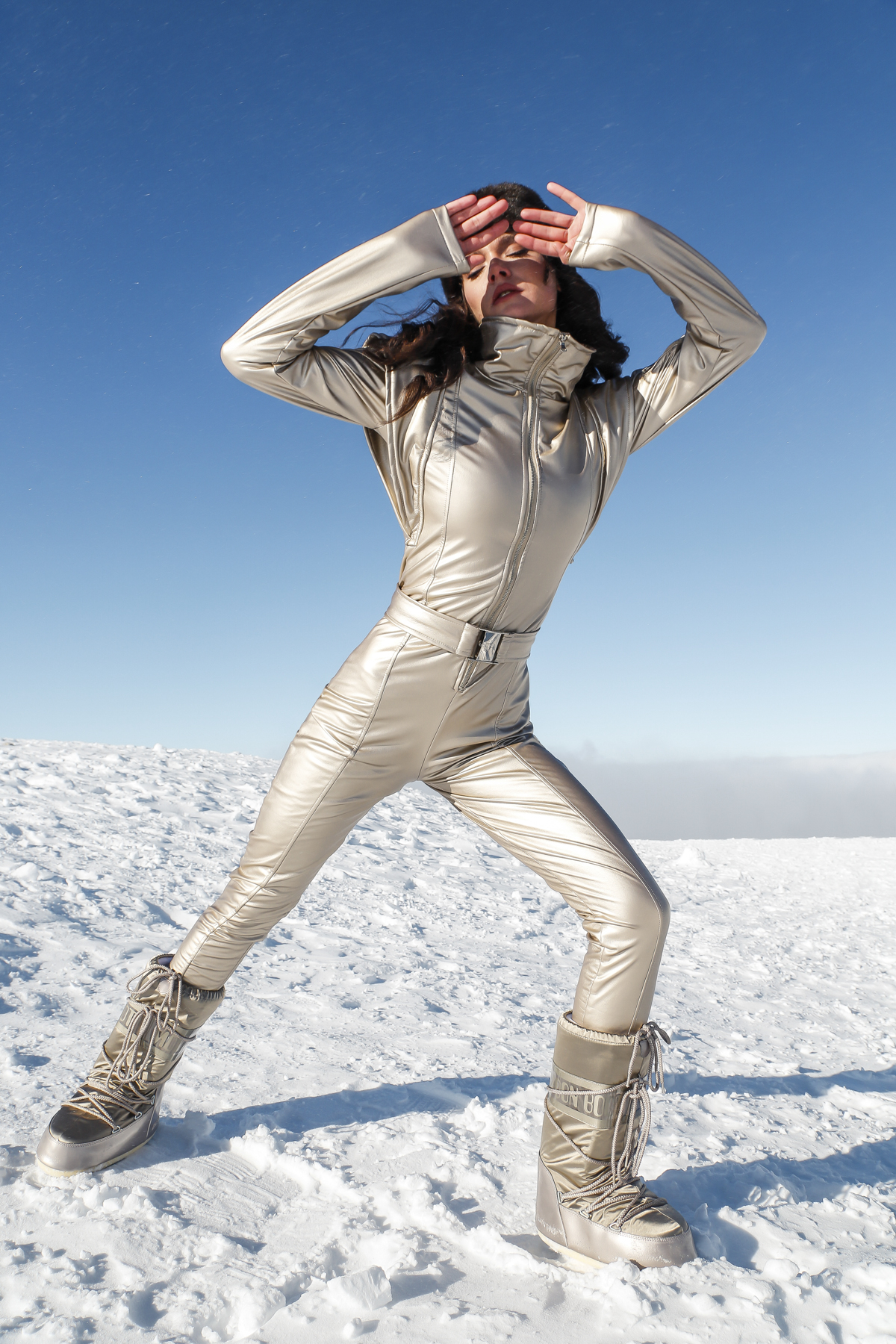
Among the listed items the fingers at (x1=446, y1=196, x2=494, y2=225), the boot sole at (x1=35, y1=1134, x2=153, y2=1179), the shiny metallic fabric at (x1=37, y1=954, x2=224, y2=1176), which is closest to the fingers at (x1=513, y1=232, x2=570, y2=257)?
the fingers at (x1=446, y1=196, x2=494, y2=225)

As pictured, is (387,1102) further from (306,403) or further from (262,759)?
(262,759)

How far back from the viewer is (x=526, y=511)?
2.15 meters

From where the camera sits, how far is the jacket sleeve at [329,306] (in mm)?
2062

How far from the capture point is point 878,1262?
1975 millimetres

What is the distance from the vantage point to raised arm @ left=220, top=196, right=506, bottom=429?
206 cm

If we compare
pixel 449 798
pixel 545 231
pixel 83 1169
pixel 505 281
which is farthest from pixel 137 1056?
pixel 545 231

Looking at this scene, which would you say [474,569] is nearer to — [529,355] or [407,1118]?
[529,355]

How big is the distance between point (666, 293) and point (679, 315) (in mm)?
88

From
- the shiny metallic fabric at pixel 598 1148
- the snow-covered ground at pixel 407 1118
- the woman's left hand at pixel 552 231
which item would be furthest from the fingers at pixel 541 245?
the snow-covered ground at pixel 407 1118

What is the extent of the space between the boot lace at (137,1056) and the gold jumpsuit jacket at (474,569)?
0.79 feet

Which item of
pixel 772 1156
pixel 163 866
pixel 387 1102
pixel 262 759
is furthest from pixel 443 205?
pixel 262 759

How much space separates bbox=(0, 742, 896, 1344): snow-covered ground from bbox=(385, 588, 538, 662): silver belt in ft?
4.55

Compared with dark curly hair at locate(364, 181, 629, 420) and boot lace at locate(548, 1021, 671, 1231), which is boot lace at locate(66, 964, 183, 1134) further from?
dark curly hair at locate(364, 181, 629, 420)

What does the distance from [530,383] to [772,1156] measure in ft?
7.96
